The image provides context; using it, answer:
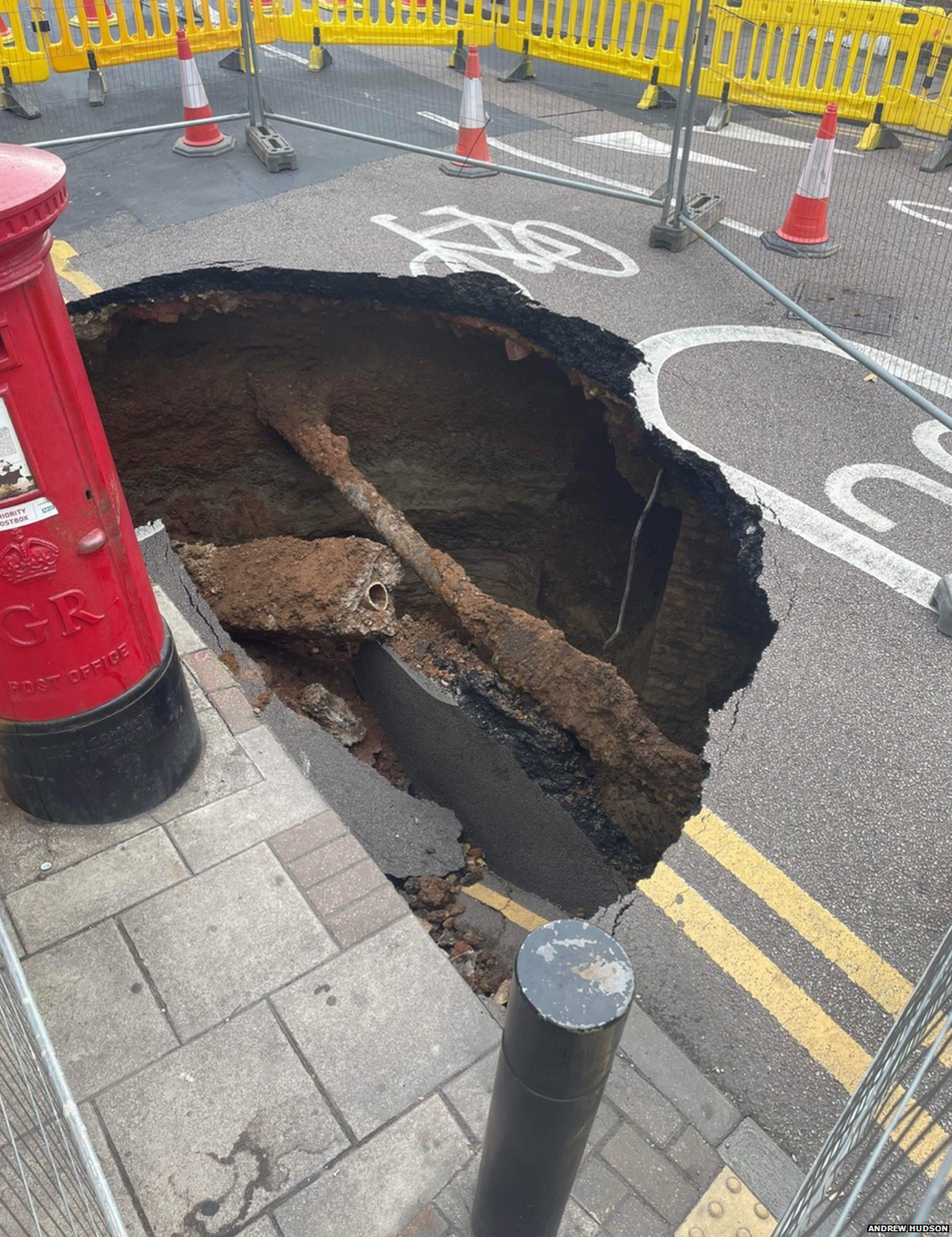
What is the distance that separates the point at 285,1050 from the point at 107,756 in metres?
1.24

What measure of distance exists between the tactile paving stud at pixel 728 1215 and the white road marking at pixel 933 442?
12.7 feet

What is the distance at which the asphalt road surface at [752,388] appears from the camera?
289 cm

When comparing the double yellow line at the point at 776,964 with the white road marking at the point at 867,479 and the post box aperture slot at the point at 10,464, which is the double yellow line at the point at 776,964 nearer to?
the white road marking at the point at 867,479

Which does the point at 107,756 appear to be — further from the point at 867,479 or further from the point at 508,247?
the point at 508,247

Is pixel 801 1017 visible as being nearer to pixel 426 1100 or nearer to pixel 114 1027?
pixel 426 1100

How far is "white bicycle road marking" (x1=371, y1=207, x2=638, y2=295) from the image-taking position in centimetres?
642

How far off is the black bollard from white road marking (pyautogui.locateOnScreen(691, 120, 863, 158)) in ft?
30.6

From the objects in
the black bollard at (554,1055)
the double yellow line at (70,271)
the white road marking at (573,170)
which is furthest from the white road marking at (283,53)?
the black bollard at (554,1055)

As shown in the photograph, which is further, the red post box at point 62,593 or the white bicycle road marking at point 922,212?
the white bicycle road marking at point 922,212

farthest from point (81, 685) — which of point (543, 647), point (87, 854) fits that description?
point (543, 647)

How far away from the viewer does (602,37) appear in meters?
10.4

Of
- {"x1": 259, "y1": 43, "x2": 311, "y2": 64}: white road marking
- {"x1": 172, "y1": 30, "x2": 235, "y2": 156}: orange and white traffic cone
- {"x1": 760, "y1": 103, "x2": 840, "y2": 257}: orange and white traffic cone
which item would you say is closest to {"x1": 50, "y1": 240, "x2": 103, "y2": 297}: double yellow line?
{"x1": 172, "y1": 30, "x2": 235, "y2": 156}: orange and white traffic cone

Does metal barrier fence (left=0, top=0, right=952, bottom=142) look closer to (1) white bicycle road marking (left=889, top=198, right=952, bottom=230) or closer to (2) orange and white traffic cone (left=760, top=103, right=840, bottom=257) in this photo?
(1) white bicycle road marking (left=889, top=198, right=952, bottom=230)

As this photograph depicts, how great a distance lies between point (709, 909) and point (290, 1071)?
145 cm
